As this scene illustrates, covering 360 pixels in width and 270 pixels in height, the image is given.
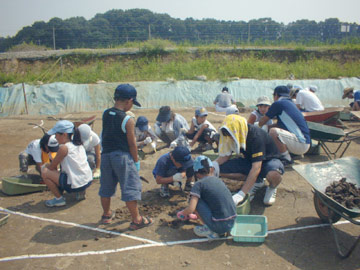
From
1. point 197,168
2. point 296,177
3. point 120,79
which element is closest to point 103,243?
point 197,168

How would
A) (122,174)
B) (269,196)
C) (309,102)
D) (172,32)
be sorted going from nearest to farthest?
(122,174) → (269,196) → (309,102) → (172,32)

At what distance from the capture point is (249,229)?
4.23 m

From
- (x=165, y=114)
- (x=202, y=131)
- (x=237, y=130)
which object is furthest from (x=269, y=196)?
(x=165, y=114)

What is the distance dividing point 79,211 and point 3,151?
15.8 feet

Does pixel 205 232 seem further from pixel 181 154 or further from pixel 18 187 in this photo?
pixel 18 187

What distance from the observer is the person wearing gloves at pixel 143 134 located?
7.47 metres

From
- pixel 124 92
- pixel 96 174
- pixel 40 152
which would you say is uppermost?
pixel 124 92

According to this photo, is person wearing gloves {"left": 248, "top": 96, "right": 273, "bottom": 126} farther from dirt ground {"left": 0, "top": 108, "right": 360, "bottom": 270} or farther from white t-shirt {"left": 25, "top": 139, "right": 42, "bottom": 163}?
white t-shirt {"left": 25, "top": 139, "right": 42, "bottom": 163}

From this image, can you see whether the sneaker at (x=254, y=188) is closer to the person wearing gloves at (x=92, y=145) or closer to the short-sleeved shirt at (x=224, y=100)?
the person wearing gloves at (x=92, y=145)

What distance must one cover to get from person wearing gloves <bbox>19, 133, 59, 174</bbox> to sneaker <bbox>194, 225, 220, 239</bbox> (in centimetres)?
271

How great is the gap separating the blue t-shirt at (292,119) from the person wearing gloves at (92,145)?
125 inches

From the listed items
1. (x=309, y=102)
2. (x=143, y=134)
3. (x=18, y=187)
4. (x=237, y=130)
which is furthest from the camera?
(x=309, y=102)

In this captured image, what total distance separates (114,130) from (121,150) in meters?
0.26

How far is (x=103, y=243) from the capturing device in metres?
4.05
